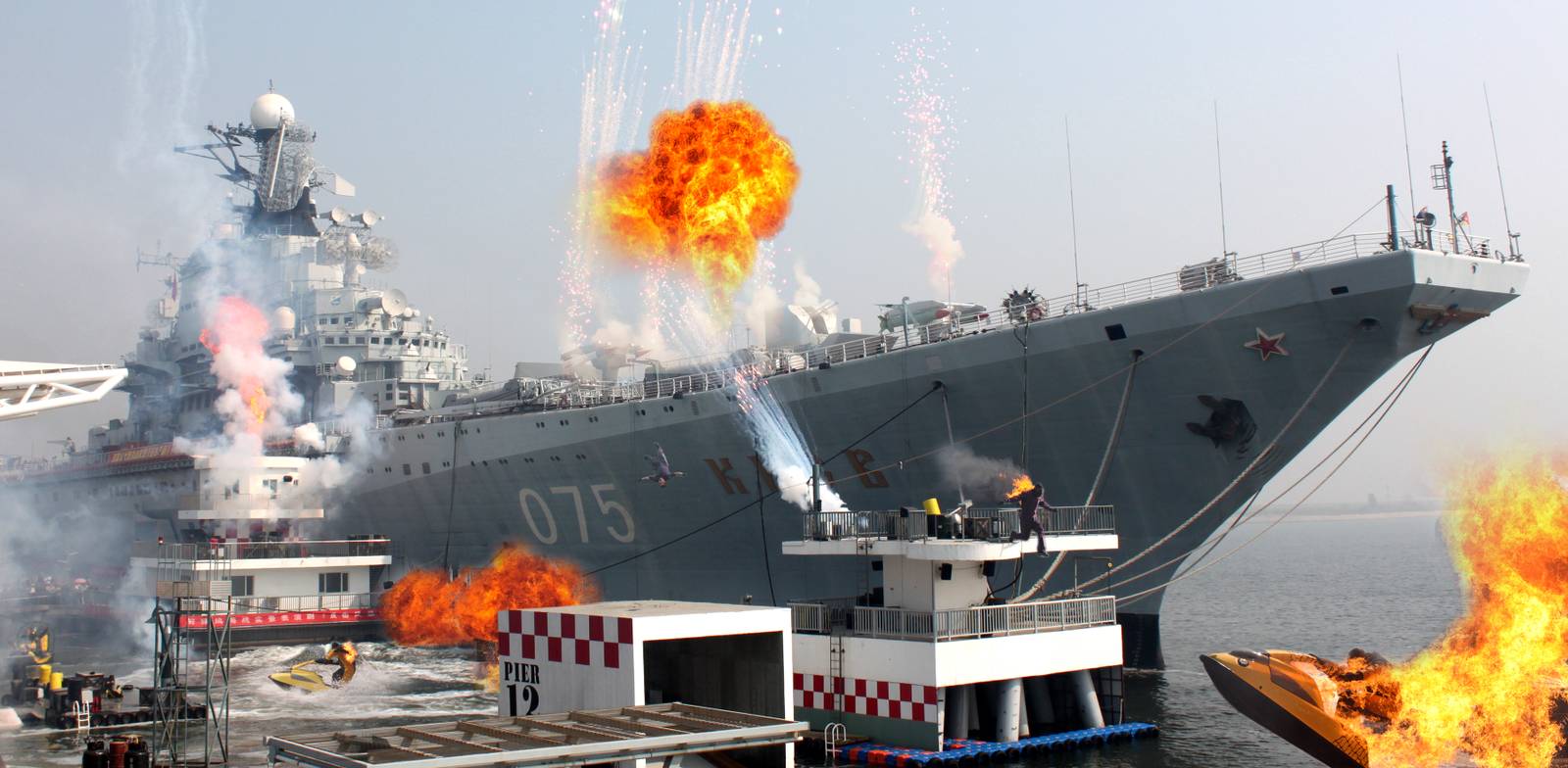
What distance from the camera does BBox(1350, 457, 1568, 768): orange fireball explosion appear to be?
50.1 ft

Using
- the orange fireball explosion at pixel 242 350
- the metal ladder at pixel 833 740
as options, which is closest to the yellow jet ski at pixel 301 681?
the metal ladder at pixel 833 740

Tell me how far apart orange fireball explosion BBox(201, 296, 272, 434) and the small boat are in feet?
96.6

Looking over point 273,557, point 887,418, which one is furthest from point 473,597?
point 887,418

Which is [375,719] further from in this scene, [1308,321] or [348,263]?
[348,263]

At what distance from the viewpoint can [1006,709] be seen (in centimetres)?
1658

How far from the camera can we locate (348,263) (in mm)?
42219

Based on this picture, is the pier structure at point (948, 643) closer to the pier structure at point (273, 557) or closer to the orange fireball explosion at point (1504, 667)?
the orange fireball explosion at point (1504, 667)

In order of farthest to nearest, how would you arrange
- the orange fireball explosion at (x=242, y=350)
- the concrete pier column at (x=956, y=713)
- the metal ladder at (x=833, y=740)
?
the orange fireball explosion at (x=242, y=350), the concrete pier column at (x=956, y=713), the metal ladder at (x=833, y=740)

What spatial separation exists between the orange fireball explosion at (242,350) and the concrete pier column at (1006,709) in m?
26.8

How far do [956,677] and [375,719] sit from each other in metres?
9.52

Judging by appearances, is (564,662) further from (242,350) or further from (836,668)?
(242,350)

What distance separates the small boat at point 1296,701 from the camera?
1502 centimetres

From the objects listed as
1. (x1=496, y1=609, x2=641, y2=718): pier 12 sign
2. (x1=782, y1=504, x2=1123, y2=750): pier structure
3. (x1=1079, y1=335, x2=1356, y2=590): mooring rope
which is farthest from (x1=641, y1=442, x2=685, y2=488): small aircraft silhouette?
(x1=496, y1=609, x2=641, y2=718): pier 12 sign

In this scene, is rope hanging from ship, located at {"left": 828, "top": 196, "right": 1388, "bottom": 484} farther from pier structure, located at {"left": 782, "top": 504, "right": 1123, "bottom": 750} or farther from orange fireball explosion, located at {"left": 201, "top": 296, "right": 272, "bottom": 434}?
orange fireball explosion, located at {"left": 201, "top": 296, "right": 272, "bottom": 434}
